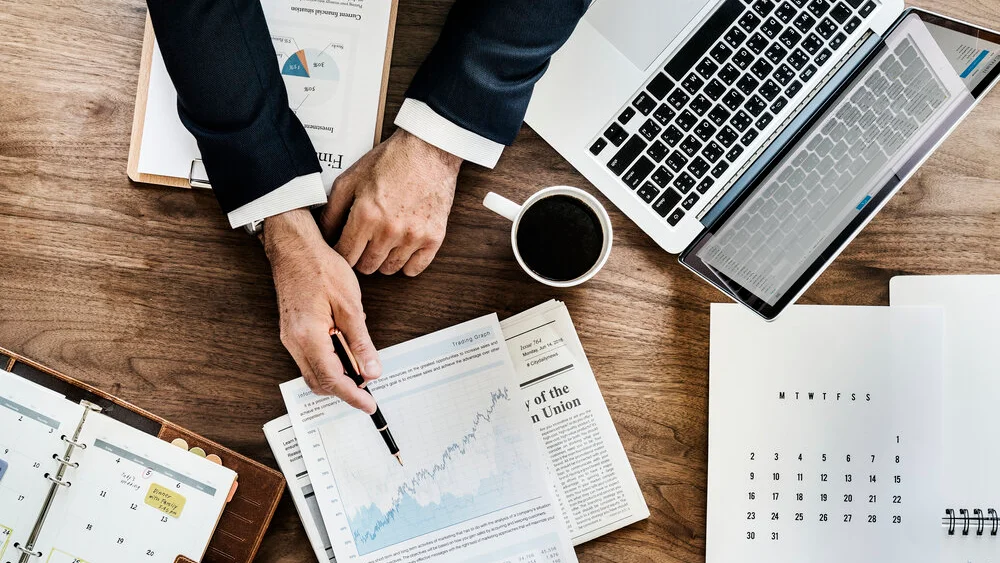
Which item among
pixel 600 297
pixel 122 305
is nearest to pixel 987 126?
pixel 600 297

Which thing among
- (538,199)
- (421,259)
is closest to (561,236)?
(538,199)

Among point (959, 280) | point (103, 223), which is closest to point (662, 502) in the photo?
point (959, 280)

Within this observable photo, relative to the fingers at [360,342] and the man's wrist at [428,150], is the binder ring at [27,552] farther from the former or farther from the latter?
the man's wrist at [428,150]

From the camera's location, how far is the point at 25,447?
36.0 inches

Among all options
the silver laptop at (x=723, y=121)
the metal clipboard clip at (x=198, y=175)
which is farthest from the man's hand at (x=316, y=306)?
the silver laptop at (x=723, y=121)

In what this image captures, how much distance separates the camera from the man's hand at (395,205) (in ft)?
3.03

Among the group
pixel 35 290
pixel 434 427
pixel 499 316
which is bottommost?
A: pixel 35 290

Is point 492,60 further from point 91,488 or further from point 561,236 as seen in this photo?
point 91,488

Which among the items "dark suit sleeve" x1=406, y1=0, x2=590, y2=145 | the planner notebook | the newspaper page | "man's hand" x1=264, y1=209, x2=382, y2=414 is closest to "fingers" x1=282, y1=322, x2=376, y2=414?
"man's hand" x1=264, y1=209, x2=382, y2=414

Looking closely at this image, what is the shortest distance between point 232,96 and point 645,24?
0.52 m

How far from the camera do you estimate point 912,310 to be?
968 mm

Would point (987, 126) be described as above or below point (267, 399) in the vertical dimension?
above

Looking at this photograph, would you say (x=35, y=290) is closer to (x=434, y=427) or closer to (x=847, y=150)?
(x=434, y=427)

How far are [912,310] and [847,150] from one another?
0.24m
